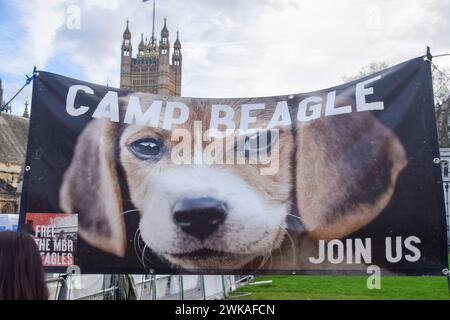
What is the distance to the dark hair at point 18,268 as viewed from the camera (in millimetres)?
2701

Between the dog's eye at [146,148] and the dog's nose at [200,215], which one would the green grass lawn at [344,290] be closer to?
the dog's nose at [200,215]

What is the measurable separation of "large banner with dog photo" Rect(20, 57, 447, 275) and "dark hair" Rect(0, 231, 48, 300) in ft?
5.89

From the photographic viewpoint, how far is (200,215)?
4.46 meters

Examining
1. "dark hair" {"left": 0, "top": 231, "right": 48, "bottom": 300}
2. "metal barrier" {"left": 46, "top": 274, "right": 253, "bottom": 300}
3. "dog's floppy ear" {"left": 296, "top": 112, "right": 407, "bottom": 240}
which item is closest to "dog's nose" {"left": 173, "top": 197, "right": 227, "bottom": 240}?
"dog's floppy ear" {"left": 296, "top": 112, "right": 407, "bottom": 240}

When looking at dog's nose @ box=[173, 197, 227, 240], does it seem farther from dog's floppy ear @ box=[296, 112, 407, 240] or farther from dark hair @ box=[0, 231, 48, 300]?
dark hair @ box=[0, 231, 48, 300]

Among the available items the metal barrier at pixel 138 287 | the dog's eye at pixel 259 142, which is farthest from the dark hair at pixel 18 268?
the metal barrier at pixel 138 287

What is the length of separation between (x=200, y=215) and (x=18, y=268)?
1.94m

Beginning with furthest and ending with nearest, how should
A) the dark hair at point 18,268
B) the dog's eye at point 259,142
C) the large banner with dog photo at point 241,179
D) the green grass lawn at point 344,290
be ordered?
the green grass lawn at point 344,290
the dog's eye at point 259,142
the large banner with dog photo at point 241,179
the dark hair at point 18,268

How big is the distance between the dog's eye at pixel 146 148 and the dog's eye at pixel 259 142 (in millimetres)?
778

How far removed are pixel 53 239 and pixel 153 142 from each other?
4.05 feet

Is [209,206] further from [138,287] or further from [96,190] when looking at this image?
[138,287]
